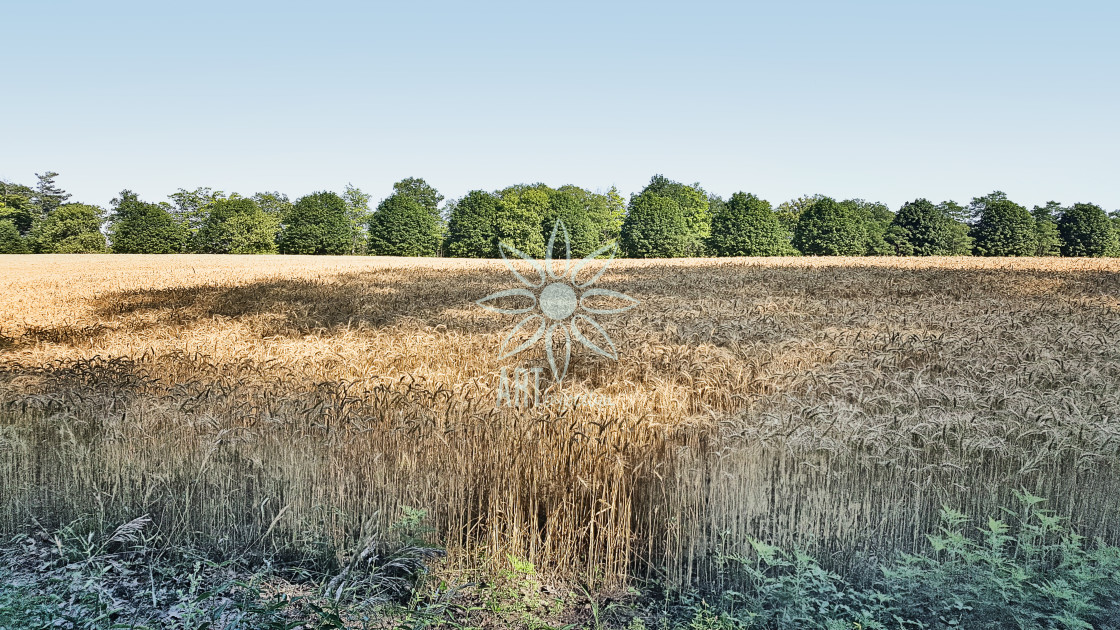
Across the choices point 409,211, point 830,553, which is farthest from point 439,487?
point 409,211

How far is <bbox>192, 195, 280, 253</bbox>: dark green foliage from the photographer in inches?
2264

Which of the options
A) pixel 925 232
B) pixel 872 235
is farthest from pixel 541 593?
pixel 925 232

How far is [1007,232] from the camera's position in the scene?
5153 centimetres

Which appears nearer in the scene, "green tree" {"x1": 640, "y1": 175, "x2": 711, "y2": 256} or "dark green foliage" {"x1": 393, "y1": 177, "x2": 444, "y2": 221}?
"green tree" {"x1": 640, "y1": 175, "x2": 711, "y2": 256}

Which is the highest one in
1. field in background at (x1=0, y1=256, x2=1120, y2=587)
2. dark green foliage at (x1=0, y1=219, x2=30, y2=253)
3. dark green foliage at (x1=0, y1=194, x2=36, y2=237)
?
dark green foliage at (x1=0, y1=194, x2=36, y2=237)

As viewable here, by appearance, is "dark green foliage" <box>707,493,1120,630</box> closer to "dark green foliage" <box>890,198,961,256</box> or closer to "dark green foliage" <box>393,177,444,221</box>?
"dark green foliage" <box>890,198,961,256</box>

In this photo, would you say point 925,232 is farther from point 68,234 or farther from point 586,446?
point 68,234

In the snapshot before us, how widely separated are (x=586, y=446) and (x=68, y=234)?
70.5 meters

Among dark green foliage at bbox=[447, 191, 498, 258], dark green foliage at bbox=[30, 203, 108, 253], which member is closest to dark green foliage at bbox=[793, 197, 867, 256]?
dark green foliage at bbox=[447, 191, 498, 258]

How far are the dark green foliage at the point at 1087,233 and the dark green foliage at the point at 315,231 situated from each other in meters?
60.0

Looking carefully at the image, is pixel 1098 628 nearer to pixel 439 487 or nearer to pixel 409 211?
pixel 439 487

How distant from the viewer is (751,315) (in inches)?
423

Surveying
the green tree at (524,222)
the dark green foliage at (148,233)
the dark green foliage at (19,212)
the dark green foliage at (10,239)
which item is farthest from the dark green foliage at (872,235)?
the dark green foliage at (19,212)

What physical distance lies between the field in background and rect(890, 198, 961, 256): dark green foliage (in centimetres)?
5186
